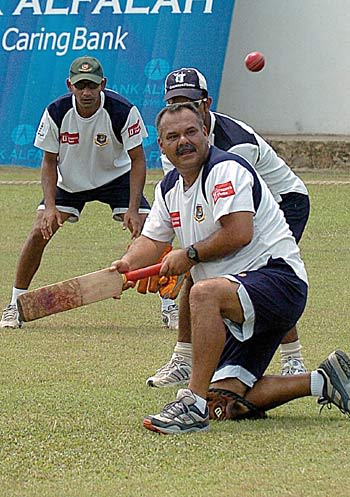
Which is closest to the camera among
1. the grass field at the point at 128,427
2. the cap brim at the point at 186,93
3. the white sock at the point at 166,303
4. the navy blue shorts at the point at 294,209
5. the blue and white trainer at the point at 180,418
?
the grass field at the point at 128,427

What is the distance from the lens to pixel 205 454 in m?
5.46

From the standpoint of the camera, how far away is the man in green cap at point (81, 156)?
9234 mm

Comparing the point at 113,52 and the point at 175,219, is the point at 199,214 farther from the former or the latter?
the point at 113,52

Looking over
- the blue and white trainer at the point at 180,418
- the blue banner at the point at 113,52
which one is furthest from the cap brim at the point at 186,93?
the blue banner at the point at 113,52

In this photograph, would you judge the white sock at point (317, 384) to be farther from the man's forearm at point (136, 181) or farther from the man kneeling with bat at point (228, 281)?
the man's forearm at point (136, 181)

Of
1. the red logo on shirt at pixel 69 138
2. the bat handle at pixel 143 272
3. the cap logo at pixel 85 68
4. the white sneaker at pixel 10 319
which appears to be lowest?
the white sneaker at pixel 10 319

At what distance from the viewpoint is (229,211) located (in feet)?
19.5

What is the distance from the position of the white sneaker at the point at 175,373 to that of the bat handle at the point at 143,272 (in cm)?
87

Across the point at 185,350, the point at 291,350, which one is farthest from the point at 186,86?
the point at 291,350

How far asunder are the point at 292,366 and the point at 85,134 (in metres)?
2.71

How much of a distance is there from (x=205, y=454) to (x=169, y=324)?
3878 millimetres

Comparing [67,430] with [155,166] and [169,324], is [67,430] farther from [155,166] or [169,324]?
[155,166]

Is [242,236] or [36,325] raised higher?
[242,236]

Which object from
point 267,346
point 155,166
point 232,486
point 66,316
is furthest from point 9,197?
point 232,486
